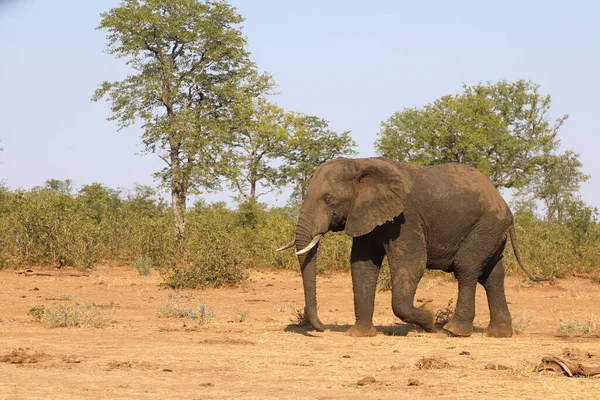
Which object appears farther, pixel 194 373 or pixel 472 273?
pixel 472 273

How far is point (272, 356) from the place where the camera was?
973 cm

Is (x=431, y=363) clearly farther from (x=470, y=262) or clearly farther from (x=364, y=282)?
(x=470, y=262)

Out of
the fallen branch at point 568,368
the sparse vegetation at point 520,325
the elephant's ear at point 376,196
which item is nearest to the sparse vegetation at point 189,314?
the elephant's ear at point 376,196

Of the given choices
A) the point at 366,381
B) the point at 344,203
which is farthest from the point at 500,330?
the point at 366,381

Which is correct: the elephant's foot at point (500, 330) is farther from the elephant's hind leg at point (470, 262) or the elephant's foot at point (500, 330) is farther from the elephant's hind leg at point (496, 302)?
the elephant's hind leg at point (470, 262)

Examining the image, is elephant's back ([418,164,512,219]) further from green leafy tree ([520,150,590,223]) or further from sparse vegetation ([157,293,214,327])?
green leafy tree ([520,150,590,223])

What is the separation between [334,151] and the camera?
60.5m

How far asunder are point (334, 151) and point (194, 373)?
52284 mm

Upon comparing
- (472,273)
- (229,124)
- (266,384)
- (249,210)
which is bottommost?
(266,384)

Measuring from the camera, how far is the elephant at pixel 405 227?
37.3 ft

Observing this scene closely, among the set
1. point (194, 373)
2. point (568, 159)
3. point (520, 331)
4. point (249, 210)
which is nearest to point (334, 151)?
point (568, 159)

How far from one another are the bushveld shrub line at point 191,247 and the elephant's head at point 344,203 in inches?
294

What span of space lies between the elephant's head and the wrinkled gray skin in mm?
13

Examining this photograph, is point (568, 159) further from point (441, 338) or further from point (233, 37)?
point (441, 338)
